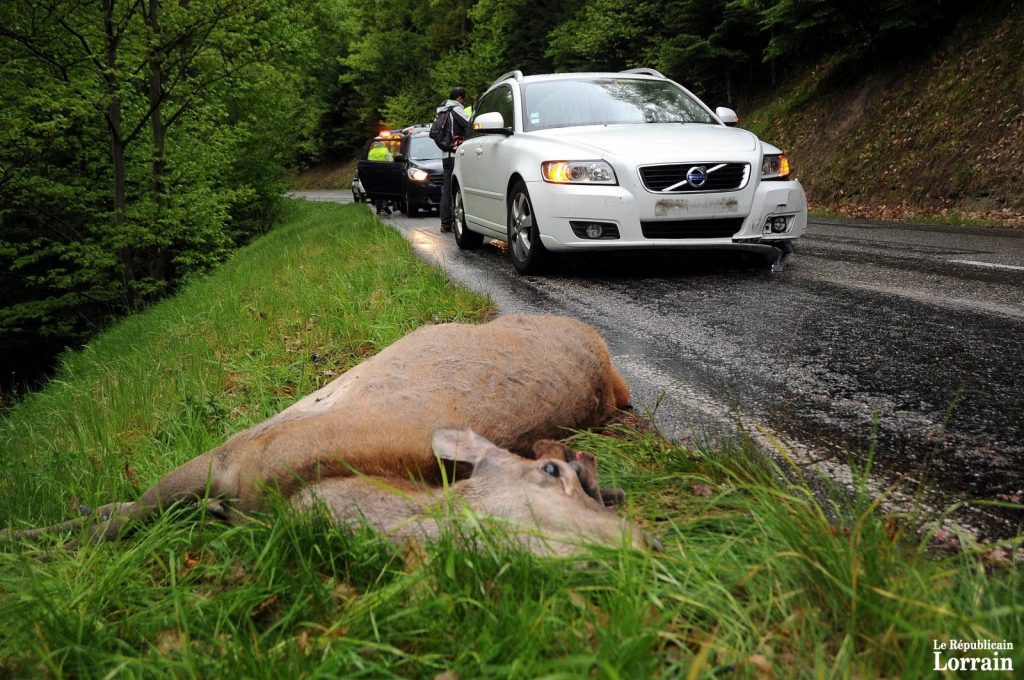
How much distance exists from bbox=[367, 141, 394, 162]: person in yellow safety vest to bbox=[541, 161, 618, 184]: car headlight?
14.8 m

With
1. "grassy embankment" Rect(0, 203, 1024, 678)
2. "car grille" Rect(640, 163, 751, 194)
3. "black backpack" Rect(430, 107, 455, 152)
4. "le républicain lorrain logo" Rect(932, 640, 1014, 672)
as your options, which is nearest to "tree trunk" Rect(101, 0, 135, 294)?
"black backpack" Rect(430, 107, 455, 152)

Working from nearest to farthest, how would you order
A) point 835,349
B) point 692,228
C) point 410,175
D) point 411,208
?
point 835,349, point 692,228, point 410,175, point 411,208

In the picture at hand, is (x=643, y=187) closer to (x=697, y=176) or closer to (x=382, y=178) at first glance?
(x=697, y=176)

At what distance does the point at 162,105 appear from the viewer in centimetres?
1616

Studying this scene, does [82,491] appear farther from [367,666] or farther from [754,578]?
[754,578]

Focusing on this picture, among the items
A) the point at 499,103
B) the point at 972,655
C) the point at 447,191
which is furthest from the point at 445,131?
the point at 972,655

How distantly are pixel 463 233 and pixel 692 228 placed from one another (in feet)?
13.8

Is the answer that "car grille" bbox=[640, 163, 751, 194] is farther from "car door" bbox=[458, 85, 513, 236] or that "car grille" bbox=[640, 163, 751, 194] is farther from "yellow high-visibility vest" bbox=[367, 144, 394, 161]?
"yellow high-visibility vest" bbox=[367, 144, 394, 161]

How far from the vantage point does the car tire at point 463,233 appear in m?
10.5

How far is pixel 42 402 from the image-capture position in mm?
8172

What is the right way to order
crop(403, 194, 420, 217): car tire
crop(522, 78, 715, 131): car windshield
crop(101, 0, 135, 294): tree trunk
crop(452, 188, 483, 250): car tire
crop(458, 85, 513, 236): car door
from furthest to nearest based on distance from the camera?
crop(403, 194, 420, 217): car tire < crop(101, 0, 135, 294): tree trunk < crop(452, 188, 483, 250): car tire < crop(458, 85, 513, 236): car door < crop(522, 78, 715, 131): car windshield

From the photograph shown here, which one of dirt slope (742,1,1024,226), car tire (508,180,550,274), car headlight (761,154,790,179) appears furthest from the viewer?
dirt slope (742,1,1024,226)

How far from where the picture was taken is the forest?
45.0 ft

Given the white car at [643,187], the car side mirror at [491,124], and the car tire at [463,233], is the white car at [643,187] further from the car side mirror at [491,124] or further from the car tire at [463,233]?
the car tire at [463,233]
